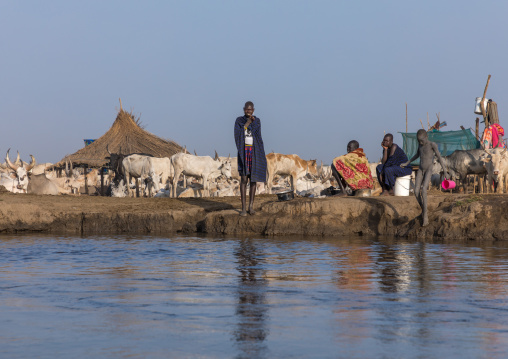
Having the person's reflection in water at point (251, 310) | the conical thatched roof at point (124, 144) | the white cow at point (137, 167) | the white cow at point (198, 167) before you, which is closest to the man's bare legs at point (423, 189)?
the person's reflection in water at point (251, 310)

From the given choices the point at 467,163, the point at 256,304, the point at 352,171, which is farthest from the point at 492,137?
the point at 256,304

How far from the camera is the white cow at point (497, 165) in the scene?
1877cm

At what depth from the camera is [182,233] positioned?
1241 cm

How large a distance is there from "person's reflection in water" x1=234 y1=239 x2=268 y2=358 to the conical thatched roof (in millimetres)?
27033

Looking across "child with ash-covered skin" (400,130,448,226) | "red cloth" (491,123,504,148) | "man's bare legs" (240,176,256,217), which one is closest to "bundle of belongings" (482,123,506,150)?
"red cloth" (491,123,504,148)

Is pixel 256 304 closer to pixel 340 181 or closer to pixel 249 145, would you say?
pixel 249 145

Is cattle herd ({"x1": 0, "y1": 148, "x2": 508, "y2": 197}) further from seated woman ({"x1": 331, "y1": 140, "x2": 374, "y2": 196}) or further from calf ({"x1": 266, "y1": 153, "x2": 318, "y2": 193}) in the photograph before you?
seated woman ({"x1": 331, "y1": 140, "x2": 374, "y2": 196})

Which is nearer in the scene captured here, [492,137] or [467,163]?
[467,163]

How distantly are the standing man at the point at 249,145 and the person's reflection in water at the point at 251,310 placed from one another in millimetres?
4048

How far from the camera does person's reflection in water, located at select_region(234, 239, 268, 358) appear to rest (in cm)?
345

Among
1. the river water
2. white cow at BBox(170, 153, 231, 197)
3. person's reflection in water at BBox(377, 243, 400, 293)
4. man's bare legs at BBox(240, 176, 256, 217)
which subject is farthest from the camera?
white cow at BBox(170, 153, 231, 197)

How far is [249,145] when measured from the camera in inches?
450

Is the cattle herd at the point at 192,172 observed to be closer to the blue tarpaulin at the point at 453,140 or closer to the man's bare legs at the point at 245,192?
the blue tarpaulin at the point at 453,140

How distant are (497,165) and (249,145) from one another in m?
9.92
